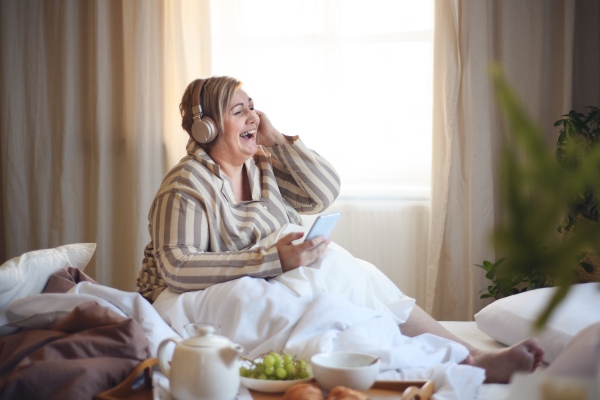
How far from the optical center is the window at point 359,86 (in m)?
2.73

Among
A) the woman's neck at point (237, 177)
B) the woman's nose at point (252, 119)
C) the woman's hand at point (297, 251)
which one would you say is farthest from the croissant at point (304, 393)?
the woman's nose at point (252, 119)

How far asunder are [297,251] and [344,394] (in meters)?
0.67

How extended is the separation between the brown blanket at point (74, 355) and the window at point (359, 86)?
1912mm

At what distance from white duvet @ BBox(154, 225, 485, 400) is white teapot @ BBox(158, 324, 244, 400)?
0.28 meters

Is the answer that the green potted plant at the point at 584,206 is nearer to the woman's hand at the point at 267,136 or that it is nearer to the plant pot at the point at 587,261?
the plant pot at the point at 587,261

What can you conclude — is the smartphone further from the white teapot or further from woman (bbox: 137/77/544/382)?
the white teapot

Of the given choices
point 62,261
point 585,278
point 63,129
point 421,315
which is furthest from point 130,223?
point 585,278

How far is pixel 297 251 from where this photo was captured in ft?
4.58

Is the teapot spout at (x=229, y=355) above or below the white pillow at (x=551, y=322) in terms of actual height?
above

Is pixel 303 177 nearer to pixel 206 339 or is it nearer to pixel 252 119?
pixel 252 119

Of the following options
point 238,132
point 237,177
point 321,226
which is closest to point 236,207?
point 237,177

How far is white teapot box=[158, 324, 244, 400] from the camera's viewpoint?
797mm

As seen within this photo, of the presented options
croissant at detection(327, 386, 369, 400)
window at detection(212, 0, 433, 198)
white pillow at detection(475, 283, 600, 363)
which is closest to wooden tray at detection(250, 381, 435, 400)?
croissant at detection(327, 386, 369, 400)

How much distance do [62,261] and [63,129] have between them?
1804 mm
